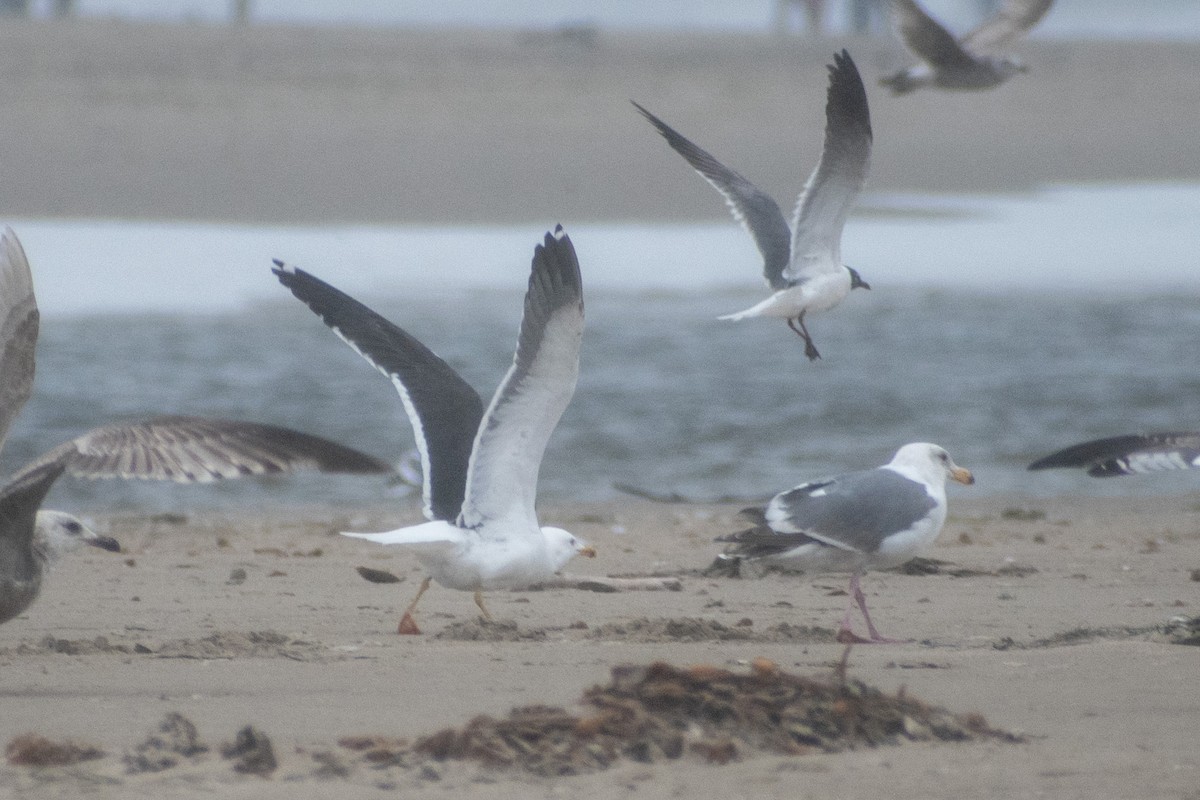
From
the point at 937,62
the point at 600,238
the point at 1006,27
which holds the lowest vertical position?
the point at 600,238

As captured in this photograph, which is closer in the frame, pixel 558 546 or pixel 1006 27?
pixel 558 546

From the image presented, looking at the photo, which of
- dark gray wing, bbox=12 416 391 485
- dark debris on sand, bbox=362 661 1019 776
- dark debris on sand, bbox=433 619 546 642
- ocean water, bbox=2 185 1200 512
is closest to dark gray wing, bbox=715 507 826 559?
dark debris on sand, bbox=433 619 546 642

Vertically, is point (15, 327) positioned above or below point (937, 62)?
below

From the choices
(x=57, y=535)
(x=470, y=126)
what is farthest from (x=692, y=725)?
(x=470, y=126)

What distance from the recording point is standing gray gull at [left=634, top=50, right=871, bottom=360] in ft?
29.7

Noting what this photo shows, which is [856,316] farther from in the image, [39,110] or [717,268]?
[39,110]

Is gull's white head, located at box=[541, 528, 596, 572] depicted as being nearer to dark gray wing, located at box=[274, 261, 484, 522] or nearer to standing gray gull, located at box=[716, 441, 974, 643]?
dark gray wing, located at box=[274, 261, 484, 522]

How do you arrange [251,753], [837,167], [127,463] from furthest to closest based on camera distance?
[837,167], [127,463], [251,753]

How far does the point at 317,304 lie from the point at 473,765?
2.52 meters

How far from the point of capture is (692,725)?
462cm

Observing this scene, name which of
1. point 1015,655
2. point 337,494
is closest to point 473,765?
point 1015,655

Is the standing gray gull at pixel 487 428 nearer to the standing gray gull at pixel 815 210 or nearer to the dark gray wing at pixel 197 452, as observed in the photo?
the dark gray wing at pixel 197 452

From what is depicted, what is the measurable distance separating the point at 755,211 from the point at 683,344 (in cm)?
558

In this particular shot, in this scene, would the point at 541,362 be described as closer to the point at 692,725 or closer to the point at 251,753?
the point at 692,725
